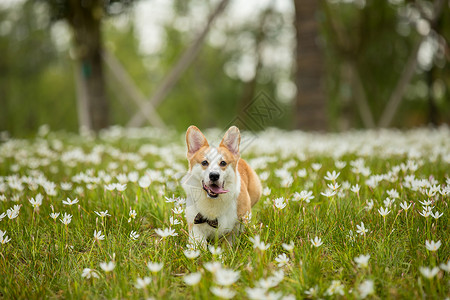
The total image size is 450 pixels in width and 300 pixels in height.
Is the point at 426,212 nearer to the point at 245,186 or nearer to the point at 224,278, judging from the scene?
the point at 245,186

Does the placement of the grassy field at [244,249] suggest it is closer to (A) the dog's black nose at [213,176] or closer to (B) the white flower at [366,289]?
(B) the white flower at [366,289]

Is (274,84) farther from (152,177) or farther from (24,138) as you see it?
A: (152,177)

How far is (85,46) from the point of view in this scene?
31.7 feet

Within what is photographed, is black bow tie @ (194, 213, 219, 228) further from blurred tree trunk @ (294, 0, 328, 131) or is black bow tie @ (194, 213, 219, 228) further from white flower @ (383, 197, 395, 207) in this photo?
blurred tree trunk @ (294, 0, 328, 131)

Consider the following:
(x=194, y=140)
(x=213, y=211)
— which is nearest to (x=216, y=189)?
(x=213, y=211)

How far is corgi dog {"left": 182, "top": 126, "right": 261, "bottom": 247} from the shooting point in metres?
2.87

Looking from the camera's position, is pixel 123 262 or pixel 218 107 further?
pixel 218 107

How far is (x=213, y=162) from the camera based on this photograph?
9.74ft

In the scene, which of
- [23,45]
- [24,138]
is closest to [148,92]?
[23,45]

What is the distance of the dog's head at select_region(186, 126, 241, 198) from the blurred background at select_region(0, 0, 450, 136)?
62.1 inches

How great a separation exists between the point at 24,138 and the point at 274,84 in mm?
22645

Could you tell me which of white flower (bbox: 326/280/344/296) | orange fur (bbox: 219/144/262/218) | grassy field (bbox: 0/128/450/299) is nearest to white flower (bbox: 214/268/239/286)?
grassy field (bbox: 0/128/450/299)

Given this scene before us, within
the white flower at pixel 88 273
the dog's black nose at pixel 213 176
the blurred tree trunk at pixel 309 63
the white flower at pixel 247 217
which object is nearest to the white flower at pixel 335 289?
the white flower at pixel 247 217

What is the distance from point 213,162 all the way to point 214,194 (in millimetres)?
294
